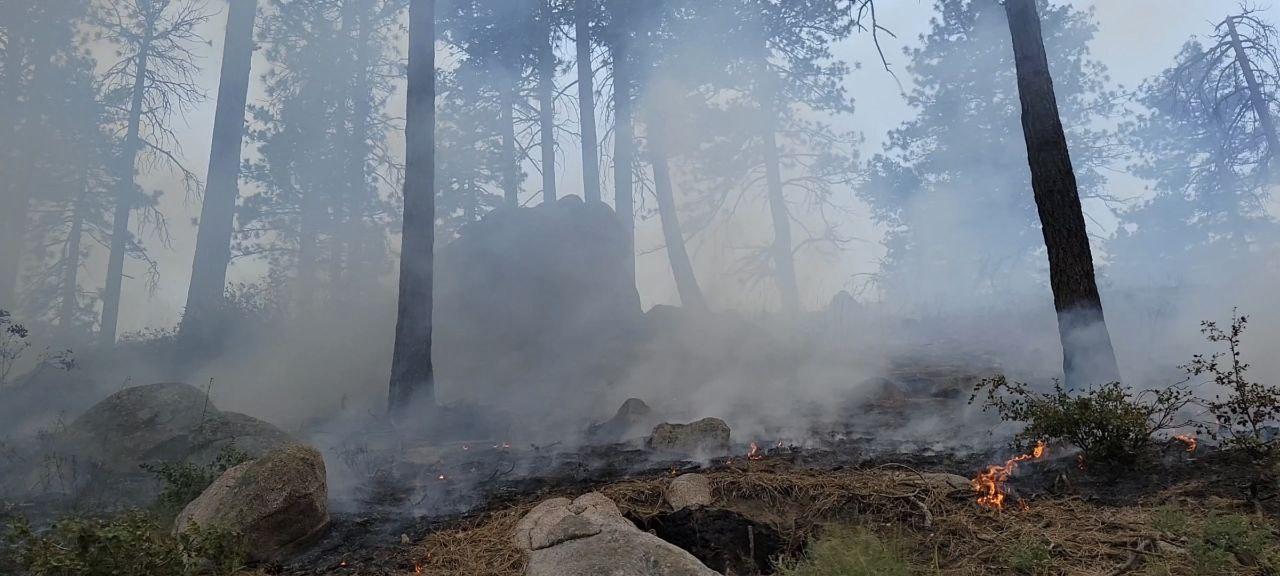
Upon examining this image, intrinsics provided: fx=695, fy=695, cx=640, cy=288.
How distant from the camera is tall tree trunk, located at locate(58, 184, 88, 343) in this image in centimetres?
2016

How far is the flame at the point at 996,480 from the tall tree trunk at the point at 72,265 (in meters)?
23.9

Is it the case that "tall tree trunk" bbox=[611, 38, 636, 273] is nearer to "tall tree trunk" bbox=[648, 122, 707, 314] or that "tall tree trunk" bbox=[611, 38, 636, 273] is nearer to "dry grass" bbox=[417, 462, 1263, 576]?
"tall tree trunk" bbox=[648, 122, 707, 314]

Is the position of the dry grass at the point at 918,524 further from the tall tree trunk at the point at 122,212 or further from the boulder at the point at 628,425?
the tall tree trunk at the point at 122,212

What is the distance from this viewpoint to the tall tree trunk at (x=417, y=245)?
29.1 feet

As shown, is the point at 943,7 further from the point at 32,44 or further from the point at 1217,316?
the point at 32,44

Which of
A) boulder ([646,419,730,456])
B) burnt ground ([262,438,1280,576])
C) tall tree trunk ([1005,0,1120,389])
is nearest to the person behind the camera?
burnt ground ([262,438,1280,576])

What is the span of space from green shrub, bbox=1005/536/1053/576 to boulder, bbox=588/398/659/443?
15.7ft

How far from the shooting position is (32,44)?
16.5 m

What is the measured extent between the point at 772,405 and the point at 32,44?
19367 mm

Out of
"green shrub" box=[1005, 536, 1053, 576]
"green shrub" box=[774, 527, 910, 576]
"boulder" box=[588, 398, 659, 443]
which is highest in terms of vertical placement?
"boulder" box=[588, 398, 659, 443]

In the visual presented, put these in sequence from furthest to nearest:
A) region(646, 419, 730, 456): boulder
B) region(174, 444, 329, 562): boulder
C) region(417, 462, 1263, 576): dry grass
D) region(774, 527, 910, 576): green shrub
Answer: region(646, 419, 730, 456): boulder
region(174, 444, 329, 562): boulder
region(417, 462, 1263, 576): dry grass
region(774, 527, 910, 576): green shrub

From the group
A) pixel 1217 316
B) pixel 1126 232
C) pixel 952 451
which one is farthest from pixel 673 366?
pixel 1126 232

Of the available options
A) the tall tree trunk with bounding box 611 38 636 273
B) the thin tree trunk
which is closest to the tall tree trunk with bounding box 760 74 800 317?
the tall tree trunk with bounding box 611 38 636 273

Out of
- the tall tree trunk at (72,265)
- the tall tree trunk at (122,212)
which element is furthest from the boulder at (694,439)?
the tall tree trunk at (72,265)
